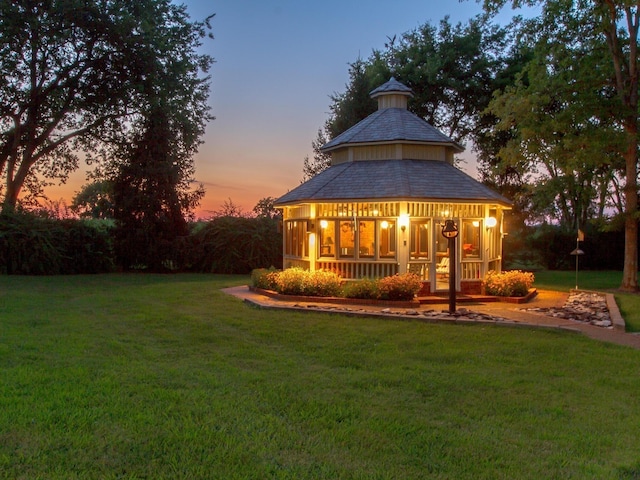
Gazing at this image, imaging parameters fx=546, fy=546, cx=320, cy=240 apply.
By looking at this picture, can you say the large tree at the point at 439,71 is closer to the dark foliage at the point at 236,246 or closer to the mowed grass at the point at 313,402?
the dark foliage at the point at 236,246

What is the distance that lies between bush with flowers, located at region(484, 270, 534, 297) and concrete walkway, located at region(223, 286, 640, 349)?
40 centimetres

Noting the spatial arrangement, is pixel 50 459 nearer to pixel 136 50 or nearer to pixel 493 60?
pixel 136 50

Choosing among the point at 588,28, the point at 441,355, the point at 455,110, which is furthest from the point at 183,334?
the point at 455,110

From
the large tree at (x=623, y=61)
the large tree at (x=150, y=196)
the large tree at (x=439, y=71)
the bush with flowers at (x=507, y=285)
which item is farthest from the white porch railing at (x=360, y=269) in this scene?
the large tree at (x=439, y=71)

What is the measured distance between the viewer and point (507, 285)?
13.8 meters

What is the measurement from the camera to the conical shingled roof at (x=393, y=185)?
1420 centimetres

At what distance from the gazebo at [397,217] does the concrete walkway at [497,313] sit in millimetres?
1623

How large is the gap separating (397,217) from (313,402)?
9.32 m

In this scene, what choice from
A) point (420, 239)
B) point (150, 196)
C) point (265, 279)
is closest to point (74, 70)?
point (150, 196)

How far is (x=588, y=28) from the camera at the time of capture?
651 inches

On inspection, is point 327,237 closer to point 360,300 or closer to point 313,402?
point 360,300

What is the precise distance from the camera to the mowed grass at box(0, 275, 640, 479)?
3930 millimetres

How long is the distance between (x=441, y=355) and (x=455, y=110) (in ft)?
74.5

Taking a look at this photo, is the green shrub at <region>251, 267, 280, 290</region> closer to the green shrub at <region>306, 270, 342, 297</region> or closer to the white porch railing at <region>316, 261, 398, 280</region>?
the green shrub at <region>306, 270, 342, 297</region>
